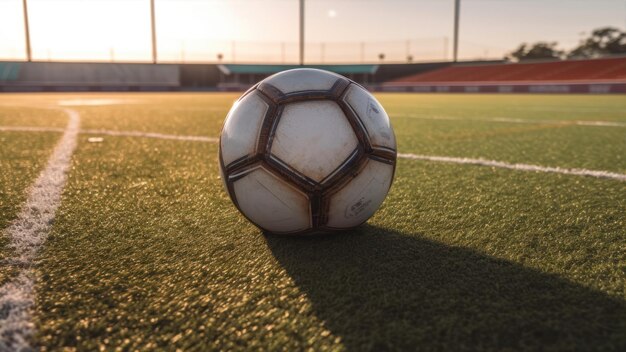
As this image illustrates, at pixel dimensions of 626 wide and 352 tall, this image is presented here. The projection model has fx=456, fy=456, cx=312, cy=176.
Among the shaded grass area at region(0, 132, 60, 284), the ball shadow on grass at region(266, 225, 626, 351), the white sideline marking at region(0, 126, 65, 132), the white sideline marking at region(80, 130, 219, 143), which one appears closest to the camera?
the ball shadow on grass at region(266, 225, 626, 351)

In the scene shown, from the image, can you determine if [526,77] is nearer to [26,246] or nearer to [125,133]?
[125,133]

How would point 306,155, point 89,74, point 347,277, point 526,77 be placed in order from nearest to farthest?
1. point 347,277
2. point 306,155
3. point 526,77
4. point 89,74

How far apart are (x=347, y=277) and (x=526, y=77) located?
41.2 meters

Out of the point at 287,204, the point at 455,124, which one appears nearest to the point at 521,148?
the point at 455,124

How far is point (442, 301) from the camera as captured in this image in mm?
1505

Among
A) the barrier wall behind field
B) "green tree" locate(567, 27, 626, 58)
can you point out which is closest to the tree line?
"green tree" locate(567, 27, 626, 58)

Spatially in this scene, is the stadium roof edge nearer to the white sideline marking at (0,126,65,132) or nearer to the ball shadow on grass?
the white sideline marking at (0,126,65,132)

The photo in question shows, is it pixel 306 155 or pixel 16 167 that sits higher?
pixel 306 155

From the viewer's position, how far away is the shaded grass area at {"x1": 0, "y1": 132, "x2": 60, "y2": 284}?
2400 mm

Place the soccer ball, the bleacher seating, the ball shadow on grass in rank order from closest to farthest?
the ball shadow on grass, the soccer ball, the bleacher seating

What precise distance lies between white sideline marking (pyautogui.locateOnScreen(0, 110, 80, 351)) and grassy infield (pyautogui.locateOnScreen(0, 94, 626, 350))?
5 cm

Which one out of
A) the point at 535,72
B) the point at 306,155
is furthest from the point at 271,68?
the point at 306,155

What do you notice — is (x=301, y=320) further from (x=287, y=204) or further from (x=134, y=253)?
(x=134, y=253)

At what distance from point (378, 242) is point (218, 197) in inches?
49.0
